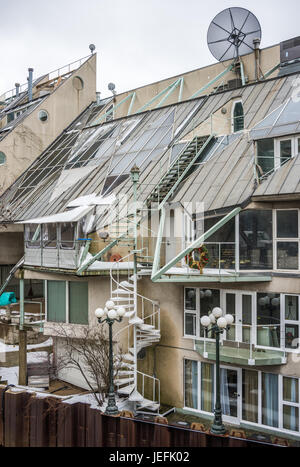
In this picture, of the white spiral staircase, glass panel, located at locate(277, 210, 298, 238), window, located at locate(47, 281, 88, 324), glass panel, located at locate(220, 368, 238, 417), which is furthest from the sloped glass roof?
window, located at locate(47, 281, 88, 324)

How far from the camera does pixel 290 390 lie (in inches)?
592

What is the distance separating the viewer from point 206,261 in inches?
644

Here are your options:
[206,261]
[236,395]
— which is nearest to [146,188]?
[206,261]

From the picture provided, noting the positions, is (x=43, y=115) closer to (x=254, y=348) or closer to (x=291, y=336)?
(x=254, y=348)

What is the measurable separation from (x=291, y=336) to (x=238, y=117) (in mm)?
9884

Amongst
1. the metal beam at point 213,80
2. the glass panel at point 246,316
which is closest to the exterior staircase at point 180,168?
the glass panel at point 246,316

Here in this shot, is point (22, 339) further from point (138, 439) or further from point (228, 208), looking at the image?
point (228, 208)

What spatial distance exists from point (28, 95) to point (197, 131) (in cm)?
2344

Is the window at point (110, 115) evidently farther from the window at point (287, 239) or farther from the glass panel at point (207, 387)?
the glass panel at point (207, 387)

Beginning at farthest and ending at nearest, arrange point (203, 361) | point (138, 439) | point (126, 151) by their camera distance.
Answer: point (126, 151)
point (203, 361)
point (138, 439)

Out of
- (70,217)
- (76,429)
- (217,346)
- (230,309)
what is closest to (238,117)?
(70,217)

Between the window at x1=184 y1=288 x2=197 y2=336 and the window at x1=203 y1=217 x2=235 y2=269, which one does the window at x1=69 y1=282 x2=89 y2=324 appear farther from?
the window at x1=203 y1=217 x2=235 y2=269
